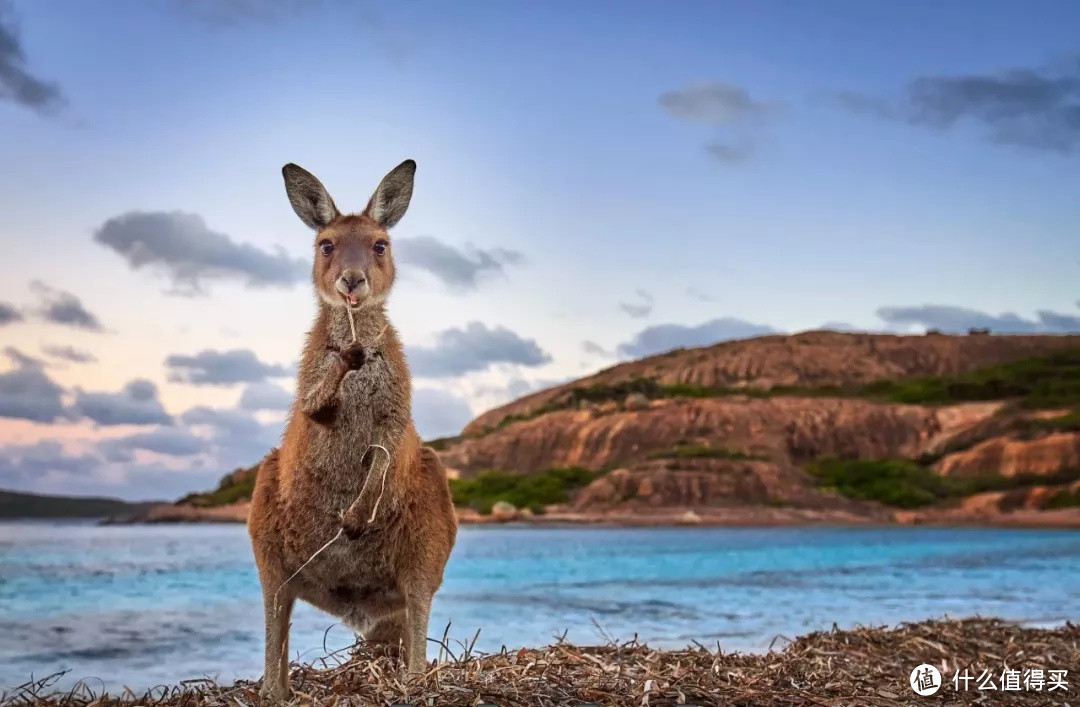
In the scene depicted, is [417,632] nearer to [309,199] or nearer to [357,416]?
[357,416]

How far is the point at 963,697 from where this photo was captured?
241 inches

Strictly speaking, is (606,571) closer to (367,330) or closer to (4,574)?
(4,574)

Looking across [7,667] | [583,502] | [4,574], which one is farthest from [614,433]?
[7,667]

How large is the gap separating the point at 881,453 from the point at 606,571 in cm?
4197

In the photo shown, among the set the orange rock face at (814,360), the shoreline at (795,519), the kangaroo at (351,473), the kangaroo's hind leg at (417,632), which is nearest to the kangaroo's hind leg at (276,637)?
the kangaroo at (351,473)

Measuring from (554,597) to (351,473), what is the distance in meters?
18.1

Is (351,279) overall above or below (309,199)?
below

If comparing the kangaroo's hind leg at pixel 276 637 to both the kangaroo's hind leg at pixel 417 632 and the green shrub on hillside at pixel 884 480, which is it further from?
the green shrub on hillside at pixel 884 480

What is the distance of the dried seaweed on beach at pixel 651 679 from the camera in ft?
16.0

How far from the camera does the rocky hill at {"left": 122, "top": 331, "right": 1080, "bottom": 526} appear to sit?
192 ft

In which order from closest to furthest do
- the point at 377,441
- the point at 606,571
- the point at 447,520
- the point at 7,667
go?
the point at 377,441 < the point at 447,520 < the point at 7,667 < the point at 606,571

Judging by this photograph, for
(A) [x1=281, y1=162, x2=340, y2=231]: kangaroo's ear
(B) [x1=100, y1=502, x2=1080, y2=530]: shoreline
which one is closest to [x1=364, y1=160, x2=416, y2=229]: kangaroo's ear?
(A) [x1=281, y1=162, x2=340, y2=231]: kangaroo's ear

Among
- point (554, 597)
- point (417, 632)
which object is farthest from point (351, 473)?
point (554, 597)

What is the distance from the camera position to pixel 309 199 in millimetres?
5227
